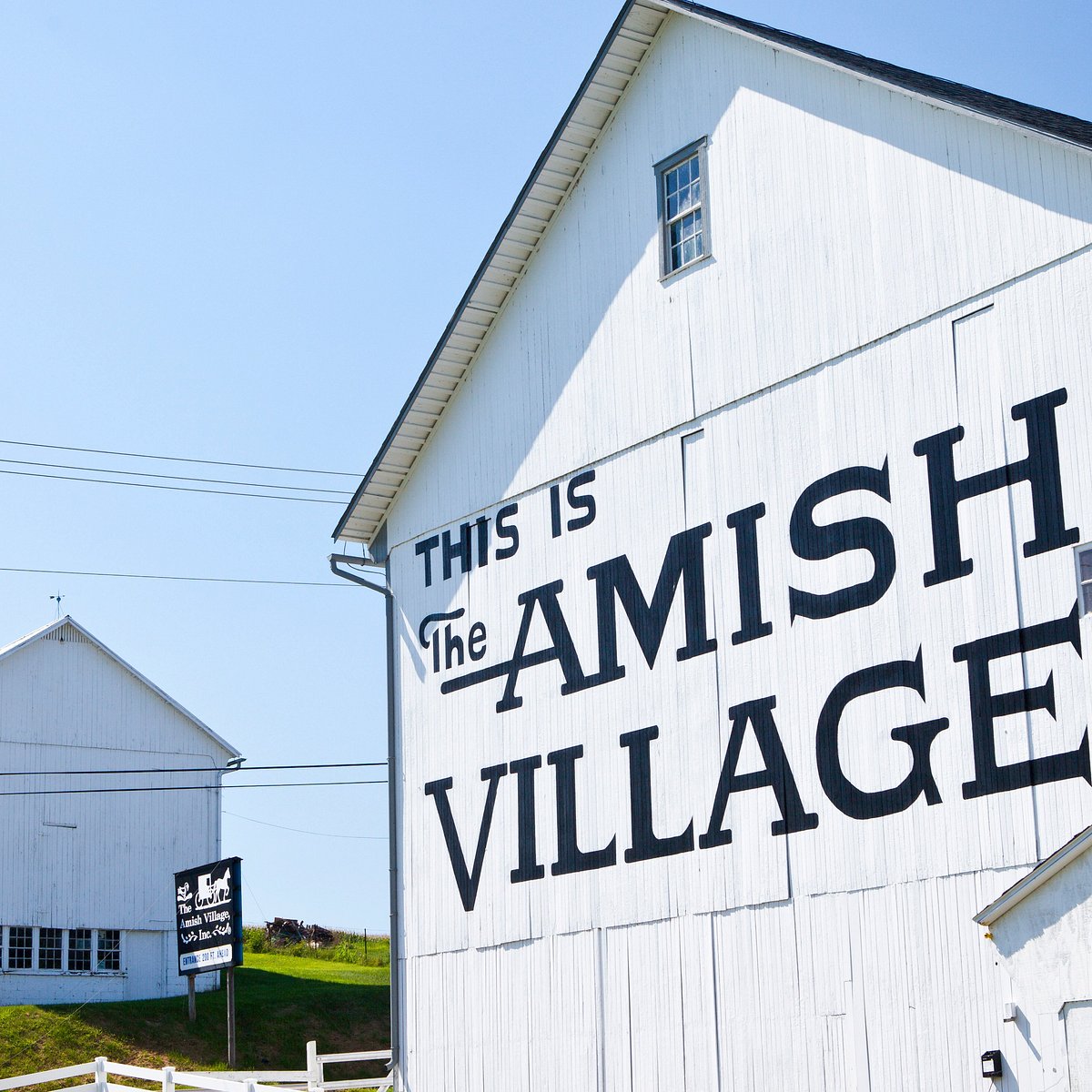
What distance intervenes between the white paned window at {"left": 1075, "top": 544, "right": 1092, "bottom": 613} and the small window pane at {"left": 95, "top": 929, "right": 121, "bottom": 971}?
3020cm

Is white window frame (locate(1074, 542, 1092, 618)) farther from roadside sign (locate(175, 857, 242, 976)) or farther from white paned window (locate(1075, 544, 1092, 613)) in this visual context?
roadside sign (locate(175, 857, 242, 976))

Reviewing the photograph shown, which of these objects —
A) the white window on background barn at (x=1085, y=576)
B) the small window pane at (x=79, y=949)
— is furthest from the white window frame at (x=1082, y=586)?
the small window pane at (x=79, y=949)

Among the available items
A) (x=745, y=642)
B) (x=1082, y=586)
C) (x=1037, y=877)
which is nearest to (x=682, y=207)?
(x=745, y=642)

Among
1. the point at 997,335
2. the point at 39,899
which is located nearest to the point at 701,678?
the point at 997,335

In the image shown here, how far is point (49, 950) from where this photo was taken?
38.1 metres

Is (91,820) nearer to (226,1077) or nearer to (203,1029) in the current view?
(203,1029)

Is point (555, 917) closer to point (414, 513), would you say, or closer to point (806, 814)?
point (806, 814)

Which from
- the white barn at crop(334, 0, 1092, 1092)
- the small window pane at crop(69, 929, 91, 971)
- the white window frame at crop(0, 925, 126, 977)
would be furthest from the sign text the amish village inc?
the small window pane at crop(69, 929, 91, 971)

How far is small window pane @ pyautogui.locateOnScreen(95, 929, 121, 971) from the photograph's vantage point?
3881 centimetres

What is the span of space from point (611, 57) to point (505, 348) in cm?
404

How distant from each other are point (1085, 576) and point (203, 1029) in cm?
2629

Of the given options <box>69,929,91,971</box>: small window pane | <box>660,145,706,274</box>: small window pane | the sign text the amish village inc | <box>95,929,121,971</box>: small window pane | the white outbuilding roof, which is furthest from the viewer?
<box>95,929,121,971</box>: small window pane

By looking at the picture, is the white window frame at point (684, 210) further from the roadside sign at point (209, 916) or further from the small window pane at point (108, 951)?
the small window pane at point (108, 951)

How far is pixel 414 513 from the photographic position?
23031 mm
